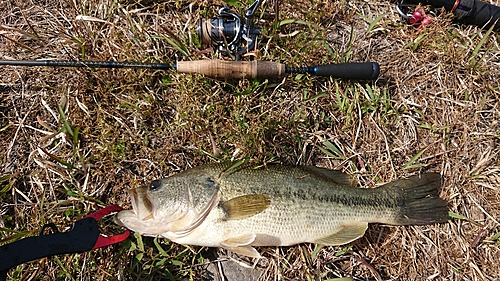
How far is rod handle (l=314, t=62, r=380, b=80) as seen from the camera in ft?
11.5

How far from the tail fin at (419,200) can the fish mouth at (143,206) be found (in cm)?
189

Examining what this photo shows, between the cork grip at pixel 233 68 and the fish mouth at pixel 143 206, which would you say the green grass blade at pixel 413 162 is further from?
the fish mouth at pixel 143 206

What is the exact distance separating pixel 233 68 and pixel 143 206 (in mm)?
1316

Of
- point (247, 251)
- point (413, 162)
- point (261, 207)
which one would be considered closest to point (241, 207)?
point (261, 207)

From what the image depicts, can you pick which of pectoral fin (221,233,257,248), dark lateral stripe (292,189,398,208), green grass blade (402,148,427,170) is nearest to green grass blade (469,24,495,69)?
green grass blade (402,148,427,170)

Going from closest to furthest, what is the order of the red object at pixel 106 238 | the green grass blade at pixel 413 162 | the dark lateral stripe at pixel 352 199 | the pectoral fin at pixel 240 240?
the red object at pixel 106 238
the pectoral fin at pixel 240 240
the dark lateral stripe at pixel 352 199
the green grass blade at pixel 413 162

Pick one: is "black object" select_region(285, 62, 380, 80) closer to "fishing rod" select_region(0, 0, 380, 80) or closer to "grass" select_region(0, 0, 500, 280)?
"fishing rod" select_region(0, 0, 380, 80)

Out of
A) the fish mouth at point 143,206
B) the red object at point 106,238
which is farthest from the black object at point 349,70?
the red object at point 106,238

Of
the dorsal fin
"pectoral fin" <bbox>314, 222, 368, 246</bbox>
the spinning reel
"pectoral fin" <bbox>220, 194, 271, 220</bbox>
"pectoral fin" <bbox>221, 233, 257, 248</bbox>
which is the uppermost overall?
the spinning reel

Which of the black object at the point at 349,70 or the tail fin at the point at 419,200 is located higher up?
the black object at the point at 349,70

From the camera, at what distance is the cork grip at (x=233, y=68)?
10.7 ft

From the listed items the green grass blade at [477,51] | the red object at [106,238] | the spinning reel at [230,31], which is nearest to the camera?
the red object at [106,238]

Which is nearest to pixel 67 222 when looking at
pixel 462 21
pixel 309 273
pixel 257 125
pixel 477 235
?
pixel 257 125

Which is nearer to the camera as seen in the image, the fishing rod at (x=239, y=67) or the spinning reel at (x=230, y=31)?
the fishing rod at (x=239, y=67)
